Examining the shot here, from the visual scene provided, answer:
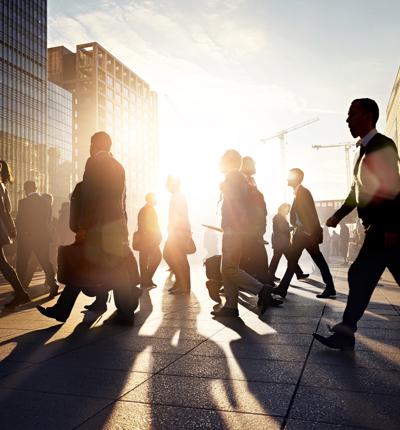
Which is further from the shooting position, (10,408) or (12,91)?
(12,91)

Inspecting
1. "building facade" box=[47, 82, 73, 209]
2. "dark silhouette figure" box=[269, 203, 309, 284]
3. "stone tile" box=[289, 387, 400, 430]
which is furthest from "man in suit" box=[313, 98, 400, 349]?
"building facade" box=[47, 82, 73, 209]

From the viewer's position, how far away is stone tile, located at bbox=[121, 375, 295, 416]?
2207 mm

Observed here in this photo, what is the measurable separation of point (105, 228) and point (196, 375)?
197 centimetres

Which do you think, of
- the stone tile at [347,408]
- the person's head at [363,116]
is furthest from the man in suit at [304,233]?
the stone tile at [347,408]

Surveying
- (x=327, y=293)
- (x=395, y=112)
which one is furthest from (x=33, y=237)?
(x=395, y=112)

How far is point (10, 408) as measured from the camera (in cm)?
219

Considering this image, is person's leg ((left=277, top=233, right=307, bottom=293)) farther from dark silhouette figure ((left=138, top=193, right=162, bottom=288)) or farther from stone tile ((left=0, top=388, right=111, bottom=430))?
stone tile ((left=0, top=388, right=111, bottom=430))

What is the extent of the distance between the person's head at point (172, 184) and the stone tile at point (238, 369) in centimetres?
511

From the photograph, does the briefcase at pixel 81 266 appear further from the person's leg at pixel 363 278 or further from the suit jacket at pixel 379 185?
the suit jacket at pixel 379 185

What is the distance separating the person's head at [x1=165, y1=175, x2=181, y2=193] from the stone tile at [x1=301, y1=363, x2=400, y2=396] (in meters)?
5.46

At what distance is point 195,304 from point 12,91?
261 feet

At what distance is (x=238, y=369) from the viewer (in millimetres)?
2875

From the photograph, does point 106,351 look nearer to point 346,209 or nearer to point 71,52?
point 346,209

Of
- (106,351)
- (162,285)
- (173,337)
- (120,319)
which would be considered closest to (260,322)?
(173,337)
